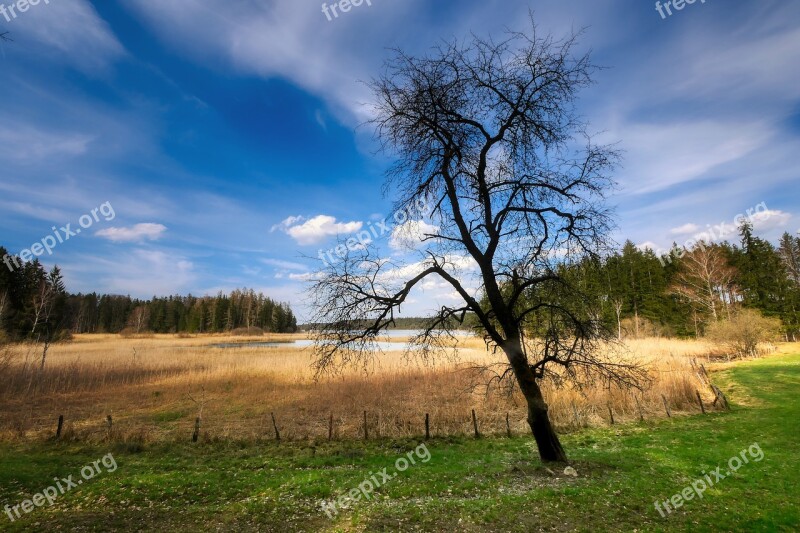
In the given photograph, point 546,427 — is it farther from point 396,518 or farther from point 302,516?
point 302,516

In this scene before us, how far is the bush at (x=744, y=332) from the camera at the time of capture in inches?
1135

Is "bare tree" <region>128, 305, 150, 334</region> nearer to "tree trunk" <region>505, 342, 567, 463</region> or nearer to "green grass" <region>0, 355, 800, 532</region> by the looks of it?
"green grass" <region>0, 355, 800, 532</region>

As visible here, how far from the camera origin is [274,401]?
65.5 feet

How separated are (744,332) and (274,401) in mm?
35216

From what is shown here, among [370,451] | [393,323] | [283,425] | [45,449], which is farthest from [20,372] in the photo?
[393,323]

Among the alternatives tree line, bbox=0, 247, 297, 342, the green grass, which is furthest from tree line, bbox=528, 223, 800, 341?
tree line, bbox=0, 247, 297, 342

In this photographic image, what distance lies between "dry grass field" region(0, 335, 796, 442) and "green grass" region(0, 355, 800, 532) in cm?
177

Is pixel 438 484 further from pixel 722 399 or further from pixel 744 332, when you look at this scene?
pixel 744 332

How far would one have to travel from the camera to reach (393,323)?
8.31 m

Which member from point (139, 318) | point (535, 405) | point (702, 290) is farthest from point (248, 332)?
point (535, 405)

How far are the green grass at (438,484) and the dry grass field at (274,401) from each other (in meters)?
1.77

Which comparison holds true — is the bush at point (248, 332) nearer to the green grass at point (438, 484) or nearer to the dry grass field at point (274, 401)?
the dry grass field at point (274, 401)

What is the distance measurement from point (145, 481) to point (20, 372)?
1908cm

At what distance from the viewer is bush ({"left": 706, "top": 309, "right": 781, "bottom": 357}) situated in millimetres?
28828
